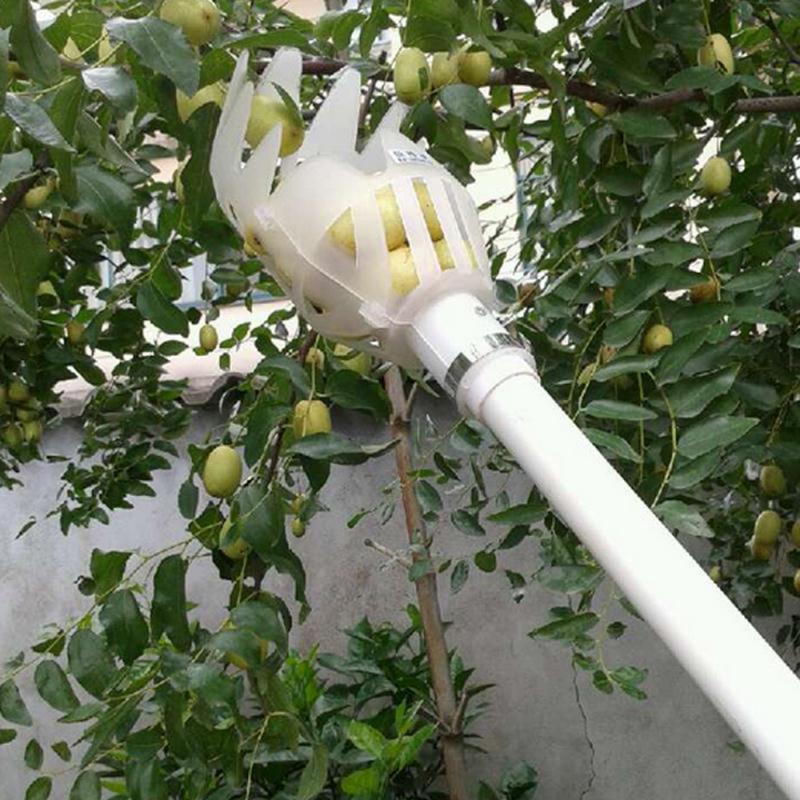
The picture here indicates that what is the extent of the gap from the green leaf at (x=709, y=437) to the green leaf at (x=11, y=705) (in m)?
0.57

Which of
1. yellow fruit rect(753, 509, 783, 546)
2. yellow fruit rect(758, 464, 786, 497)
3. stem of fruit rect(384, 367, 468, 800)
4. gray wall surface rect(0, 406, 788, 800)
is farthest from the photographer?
gray wall surface rect(0, 406, 788, 800)

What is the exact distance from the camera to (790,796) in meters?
0.37

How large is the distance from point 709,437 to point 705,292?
0.25 m

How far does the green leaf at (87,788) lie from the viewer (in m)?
0.97

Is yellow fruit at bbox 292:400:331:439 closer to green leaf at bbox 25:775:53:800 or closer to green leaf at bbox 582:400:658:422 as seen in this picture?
green leaf at bbox 582:400:658:422

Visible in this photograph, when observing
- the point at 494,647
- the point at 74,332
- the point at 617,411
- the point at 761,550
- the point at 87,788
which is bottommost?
the point at 494,647

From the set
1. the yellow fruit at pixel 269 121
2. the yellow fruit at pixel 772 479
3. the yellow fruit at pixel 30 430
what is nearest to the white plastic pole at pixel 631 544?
the yellow fruit at pixel 269 121

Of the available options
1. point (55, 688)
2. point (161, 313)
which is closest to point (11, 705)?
point (55, 688)

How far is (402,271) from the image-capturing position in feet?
1.58

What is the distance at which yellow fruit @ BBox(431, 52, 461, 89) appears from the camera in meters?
0.96

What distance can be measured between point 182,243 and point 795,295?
2.57ft

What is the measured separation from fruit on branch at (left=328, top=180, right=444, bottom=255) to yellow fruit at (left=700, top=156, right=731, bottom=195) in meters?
0.71

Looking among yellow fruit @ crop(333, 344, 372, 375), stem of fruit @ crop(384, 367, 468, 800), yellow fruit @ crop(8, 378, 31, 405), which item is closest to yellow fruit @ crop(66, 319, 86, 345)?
yellow fruit @ crop(8, 378, 31, 405)

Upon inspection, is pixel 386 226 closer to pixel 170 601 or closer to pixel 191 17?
pixel 191 17
